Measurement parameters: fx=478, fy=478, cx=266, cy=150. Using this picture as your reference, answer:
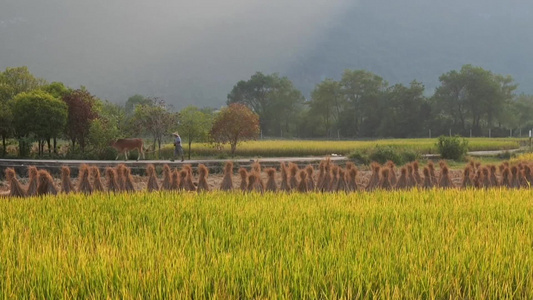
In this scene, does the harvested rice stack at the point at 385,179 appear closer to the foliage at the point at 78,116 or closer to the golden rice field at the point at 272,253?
the golden rice field at the point at 272,253

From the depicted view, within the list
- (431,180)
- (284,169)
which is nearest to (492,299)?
(284,169)

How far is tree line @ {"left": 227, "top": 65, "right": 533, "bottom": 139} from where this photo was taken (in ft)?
193

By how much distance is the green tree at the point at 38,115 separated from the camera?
84.8ft

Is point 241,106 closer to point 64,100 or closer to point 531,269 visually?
point 64,100

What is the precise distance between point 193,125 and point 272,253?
2464cm

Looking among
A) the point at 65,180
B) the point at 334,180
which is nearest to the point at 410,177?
the point at 334,180

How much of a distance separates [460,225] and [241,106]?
23.4m

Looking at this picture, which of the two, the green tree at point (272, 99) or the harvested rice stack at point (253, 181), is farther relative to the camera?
the green tree at point (272, 99)

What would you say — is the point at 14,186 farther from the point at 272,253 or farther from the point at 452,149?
the point at 452,149

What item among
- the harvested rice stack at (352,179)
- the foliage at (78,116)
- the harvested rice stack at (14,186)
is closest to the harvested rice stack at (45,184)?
the harvested rice stack at (14,186)

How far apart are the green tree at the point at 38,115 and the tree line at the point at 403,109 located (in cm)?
4265

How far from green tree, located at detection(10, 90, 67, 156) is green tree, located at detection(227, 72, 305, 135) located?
46.7 meters

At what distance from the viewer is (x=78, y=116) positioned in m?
27.7

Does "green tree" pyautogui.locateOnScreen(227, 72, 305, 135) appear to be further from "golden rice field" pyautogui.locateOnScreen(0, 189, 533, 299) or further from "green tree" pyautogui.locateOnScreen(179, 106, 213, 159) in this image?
"golden rice field" pyautogui.locateOnScreen(0, 189, 533, 299)
